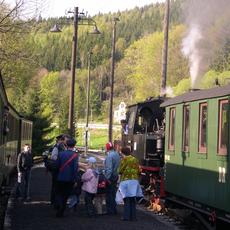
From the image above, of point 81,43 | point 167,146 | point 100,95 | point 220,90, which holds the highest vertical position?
point 81,43

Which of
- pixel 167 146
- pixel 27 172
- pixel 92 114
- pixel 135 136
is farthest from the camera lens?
pixel 92 114

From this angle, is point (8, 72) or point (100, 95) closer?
point (8, 72)

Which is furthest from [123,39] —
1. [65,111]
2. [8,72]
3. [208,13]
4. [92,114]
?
[208,13]

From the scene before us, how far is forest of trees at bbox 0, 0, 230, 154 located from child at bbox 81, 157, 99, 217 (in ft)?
11.8

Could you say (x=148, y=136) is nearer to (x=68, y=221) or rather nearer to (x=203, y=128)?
(x=68, y=221)

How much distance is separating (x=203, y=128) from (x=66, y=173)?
319 centimetres

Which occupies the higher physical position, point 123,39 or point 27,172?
point 123,39

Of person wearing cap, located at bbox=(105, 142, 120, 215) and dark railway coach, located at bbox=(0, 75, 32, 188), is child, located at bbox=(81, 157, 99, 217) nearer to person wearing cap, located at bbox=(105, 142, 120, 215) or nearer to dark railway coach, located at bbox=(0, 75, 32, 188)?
person wearing cap, located at bbox=(105, 142, 120, 215)

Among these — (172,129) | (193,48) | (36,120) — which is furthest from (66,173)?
(36,120)

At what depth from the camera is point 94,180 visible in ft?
43.8

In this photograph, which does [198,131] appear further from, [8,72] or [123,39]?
[123,39]

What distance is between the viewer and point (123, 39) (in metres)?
172

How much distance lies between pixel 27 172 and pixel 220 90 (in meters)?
7.83

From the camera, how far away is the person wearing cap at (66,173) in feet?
41.5
